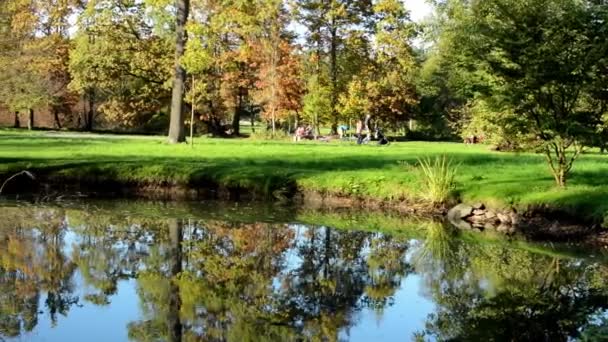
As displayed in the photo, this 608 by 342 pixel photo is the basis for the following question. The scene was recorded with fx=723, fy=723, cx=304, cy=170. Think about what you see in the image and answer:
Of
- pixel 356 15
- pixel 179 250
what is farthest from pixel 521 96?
pixel 356 15

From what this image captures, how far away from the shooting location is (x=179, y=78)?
32.9 meters

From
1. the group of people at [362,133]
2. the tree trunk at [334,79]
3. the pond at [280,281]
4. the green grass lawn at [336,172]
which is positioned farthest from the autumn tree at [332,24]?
the pond at [280,281]

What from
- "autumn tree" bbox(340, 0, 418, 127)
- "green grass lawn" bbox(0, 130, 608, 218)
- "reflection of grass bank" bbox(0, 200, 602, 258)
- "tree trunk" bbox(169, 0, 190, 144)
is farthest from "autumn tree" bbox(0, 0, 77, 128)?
"reflection of grass bank" bbox(0, 200, 602, 258)

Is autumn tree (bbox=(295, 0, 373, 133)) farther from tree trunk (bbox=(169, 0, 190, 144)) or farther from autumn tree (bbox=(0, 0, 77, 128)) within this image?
tree trunk (bbox=(169, 0, 190, 144))

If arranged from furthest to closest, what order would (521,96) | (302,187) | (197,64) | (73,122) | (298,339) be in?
1. (73,122)
2. (197,64)
3. (302,187)
4. (521,96)
5. (298,339)

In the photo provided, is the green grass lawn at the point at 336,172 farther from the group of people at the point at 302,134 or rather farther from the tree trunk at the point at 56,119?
the tree trunk at the point at 56,119

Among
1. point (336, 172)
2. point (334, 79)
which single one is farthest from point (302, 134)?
point (336, 172)

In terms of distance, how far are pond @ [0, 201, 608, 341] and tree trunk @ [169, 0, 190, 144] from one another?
16351mm

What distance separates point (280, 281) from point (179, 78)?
23662 mm

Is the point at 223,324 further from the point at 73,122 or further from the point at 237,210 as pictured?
the point at 73,122

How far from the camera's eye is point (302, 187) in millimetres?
19672

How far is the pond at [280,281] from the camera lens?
Answer: 8.27 metres

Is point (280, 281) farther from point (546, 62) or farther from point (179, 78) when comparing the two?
point (179, 78)

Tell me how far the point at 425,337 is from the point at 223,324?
7.58 ft
